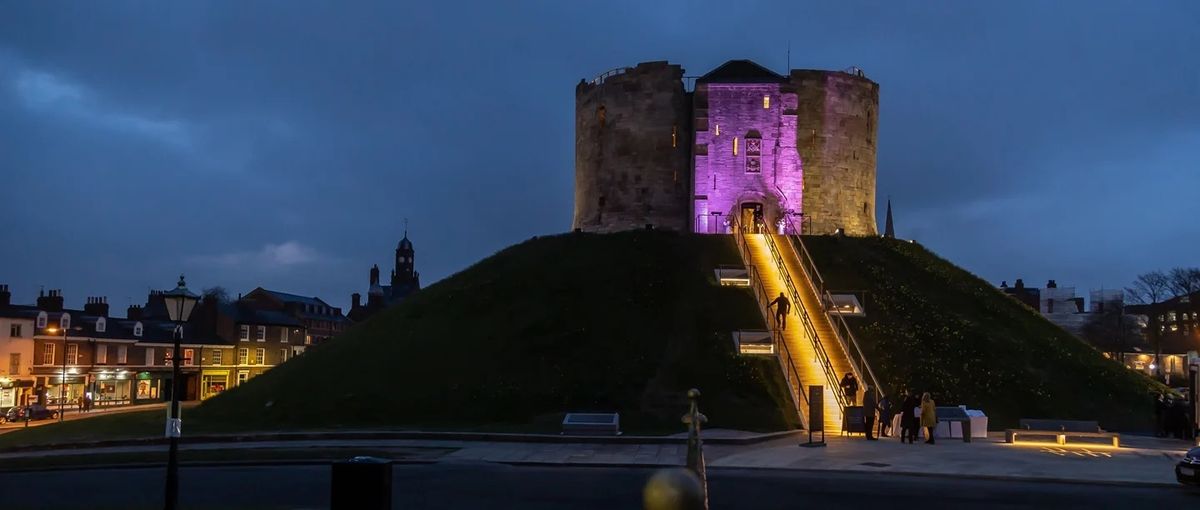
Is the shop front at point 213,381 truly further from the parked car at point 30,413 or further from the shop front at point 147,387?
the parked car at point 30,413

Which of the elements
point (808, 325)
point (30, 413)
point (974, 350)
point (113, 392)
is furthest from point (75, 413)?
point (974, 350)

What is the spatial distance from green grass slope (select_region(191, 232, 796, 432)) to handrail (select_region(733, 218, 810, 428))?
0.43 meters

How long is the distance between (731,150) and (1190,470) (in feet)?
123

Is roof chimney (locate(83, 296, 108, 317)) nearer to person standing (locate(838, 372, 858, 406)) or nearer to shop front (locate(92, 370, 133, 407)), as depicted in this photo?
shop front (locate(92, 370, 133, 407))

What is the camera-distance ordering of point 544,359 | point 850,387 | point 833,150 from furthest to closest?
1. point 833,150
2. point 544,359
3. point 850,387

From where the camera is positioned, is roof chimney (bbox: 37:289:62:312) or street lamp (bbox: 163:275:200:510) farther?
roof chimney (bbox: 37:289:62:312)

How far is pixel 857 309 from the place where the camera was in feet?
129

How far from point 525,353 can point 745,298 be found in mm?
10393

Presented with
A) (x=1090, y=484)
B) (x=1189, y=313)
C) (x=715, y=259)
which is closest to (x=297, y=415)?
(x=715, y=259)

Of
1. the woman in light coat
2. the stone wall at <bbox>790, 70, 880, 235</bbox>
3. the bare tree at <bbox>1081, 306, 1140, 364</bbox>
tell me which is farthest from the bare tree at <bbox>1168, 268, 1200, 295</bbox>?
the woman in light coat

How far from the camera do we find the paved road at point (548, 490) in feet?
51.7

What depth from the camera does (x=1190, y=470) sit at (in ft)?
58.0

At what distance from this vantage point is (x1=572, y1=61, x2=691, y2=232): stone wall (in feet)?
179

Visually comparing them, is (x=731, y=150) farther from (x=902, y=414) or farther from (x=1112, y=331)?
(x=1112, y=331)
